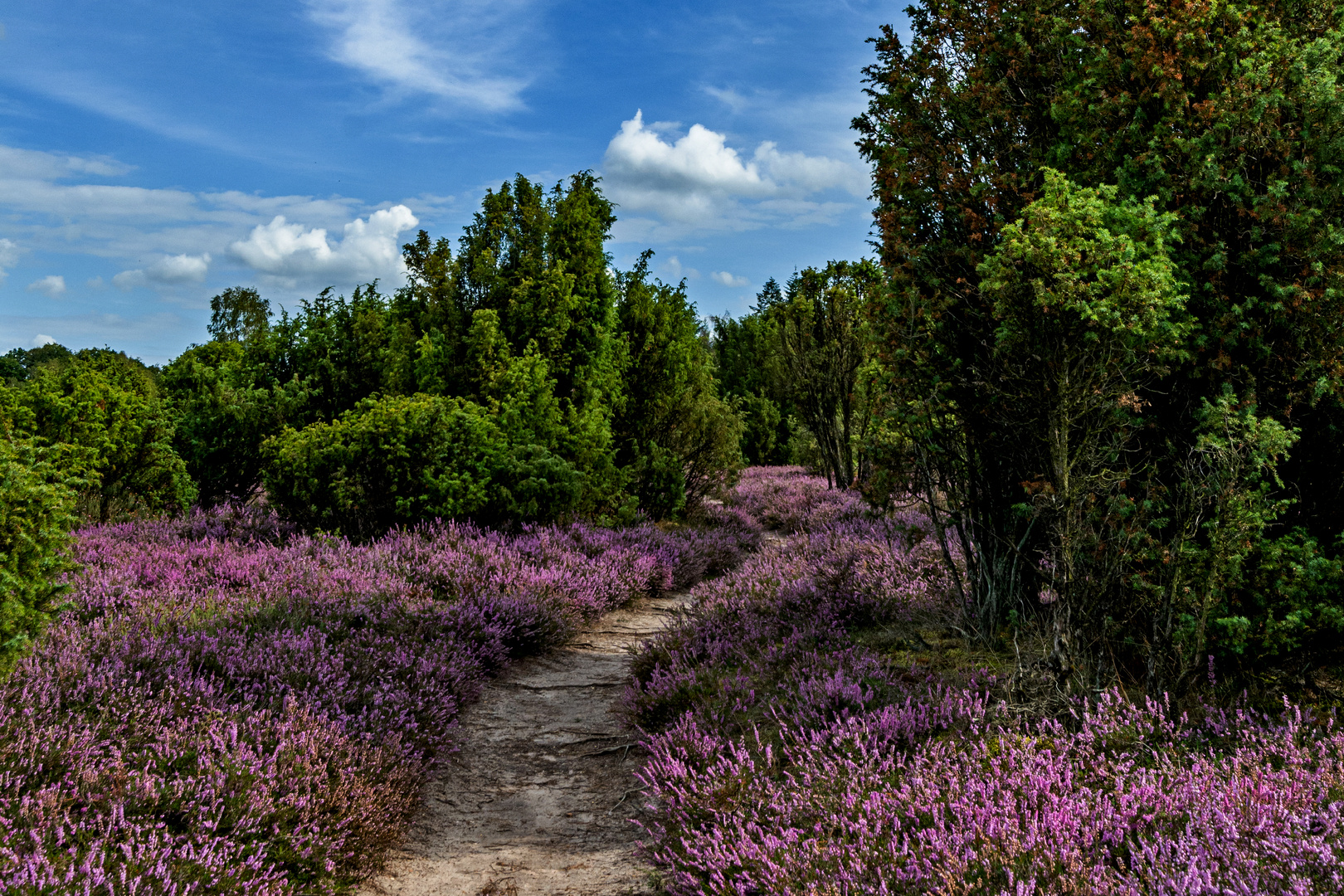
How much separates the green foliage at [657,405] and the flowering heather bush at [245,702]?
17.0ft

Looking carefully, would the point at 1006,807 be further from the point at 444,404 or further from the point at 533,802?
the point at 444,404

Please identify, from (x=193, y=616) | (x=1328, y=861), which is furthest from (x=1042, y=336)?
(x=193, y=616)

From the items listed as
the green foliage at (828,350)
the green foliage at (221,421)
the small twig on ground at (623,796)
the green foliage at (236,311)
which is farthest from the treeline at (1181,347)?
the green foliage at (236,311)

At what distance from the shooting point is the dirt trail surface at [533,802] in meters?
3.88

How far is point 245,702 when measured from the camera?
4430mm

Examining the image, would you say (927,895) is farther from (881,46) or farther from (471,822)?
(881,46)

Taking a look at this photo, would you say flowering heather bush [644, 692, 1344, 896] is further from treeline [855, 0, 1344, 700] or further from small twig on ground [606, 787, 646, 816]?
treeline [855, 0, 1344, 700]

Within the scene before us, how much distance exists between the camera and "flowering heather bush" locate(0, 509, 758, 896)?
10.5 ft

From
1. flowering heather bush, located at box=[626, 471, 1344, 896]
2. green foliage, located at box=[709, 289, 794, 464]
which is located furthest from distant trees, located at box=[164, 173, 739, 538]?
green foliage, located at box=[709, 289, 794, 464]

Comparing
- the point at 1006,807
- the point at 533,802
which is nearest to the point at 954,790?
the point at 1006,807

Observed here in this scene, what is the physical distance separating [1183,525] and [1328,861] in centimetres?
216

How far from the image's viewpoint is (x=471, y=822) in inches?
179

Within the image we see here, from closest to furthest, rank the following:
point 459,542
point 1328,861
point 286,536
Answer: point 1328,861, point 459,542, point 286,536

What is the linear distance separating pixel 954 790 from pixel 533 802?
8.81ft
